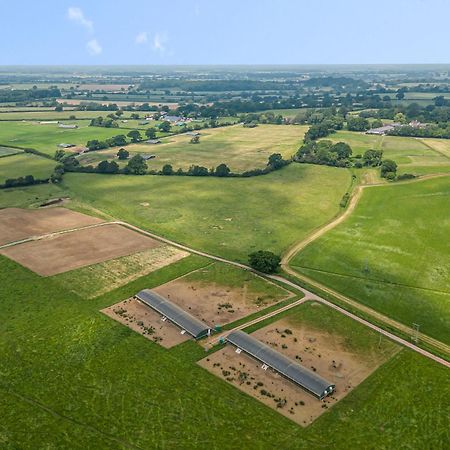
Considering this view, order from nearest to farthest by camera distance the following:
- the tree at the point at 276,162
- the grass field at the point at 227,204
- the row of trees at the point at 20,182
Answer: the grass field at the point at 227,204 → the row of trees at the point at 20,182 → the tree at the point at 276,162

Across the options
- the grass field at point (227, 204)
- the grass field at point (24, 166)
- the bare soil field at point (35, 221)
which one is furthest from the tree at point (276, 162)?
the grass field at point (24, 166)

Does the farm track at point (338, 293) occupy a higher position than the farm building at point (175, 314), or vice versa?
the farm building at point (175, 314)

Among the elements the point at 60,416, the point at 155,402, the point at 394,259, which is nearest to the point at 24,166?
the point at 394,259

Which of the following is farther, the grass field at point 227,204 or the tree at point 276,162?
the tree at point 276,162

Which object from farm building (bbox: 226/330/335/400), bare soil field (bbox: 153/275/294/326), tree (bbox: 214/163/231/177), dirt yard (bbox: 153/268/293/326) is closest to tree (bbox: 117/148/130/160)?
tree (bbox: 214/163/231/177)

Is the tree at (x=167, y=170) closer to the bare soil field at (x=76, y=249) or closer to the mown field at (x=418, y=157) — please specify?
the bare soil field at (x=76, y=249)

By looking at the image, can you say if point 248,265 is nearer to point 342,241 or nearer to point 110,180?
point 342,241
